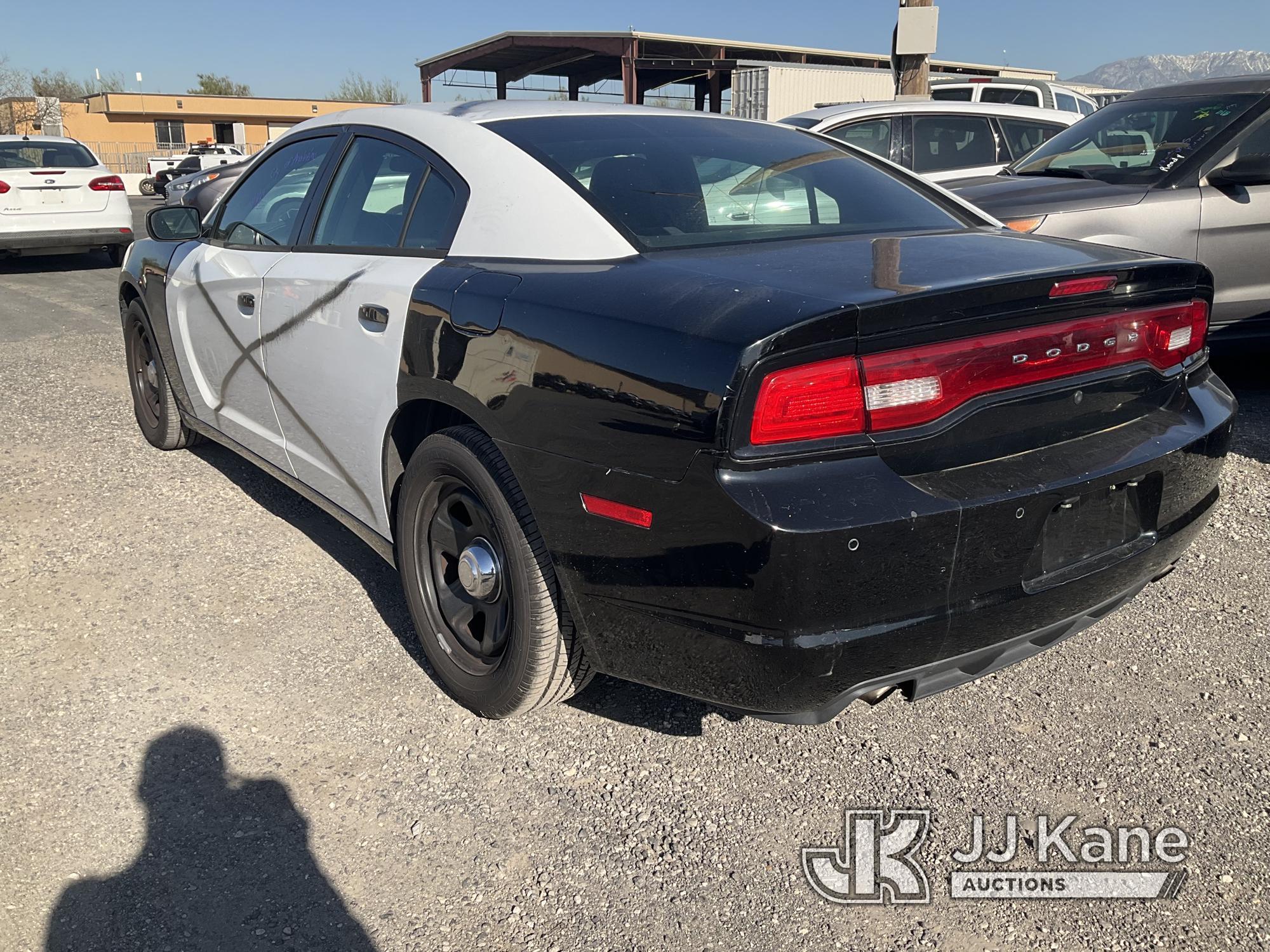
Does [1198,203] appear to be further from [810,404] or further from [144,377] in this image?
[144,377]

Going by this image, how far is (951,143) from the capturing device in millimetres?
8844

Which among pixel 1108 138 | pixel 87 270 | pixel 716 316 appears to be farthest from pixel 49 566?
pixel 87 270

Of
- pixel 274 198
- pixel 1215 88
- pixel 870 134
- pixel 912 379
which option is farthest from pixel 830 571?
pixel 870 134

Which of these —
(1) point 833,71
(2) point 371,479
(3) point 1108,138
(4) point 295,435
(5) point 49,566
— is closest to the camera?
(2) point 371,479

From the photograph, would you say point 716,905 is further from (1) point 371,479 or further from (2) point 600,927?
(1) point 371,479

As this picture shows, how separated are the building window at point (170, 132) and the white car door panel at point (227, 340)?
201 feet

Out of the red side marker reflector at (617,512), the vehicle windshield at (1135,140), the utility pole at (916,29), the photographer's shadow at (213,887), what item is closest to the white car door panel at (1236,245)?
the vehicle windshield at (1135,140)

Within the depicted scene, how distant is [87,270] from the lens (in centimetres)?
1312

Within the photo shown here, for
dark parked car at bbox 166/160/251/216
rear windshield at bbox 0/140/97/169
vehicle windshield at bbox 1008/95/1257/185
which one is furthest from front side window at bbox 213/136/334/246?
rear windshield at bbox 0/140/97/169

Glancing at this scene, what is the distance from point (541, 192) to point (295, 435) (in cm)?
139

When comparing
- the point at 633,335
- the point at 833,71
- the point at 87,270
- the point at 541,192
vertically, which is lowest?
the point at 87,270

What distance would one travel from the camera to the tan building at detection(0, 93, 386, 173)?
5644 centimetres

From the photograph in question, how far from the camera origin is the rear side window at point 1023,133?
9.09 m

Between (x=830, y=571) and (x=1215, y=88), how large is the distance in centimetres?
583
